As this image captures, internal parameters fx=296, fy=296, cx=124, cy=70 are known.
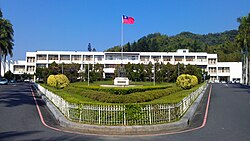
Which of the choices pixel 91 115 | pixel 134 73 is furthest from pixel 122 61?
pixel 91 115

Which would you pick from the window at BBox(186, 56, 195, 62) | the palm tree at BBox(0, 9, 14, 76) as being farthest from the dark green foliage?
the window at BBox(186, 56, 195, 62)

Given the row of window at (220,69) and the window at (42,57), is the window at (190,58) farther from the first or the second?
the window at (42,57)

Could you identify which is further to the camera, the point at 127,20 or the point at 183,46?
the point at 183,46

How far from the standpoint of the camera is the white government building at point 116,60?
86.6 meters

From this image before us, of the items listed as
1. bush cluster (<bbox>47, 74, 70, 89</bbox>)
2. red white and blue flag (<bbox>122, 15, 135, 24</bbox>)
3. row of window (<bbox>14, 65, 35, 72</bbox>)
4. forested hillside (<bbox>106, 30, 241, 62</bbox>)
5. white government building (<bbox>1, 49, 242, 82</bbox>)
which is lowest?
bush cluster (<bbox>47, 74, 70, 89</bbox>)

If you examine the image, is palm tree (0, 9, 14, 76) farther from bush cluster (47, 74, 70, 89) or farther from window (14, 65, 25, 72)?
bush cluster (47, 74, 70, 89)

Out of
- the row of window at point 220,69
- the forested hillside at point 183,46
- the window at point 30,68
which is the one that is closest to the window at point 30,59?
the window at point 30,68

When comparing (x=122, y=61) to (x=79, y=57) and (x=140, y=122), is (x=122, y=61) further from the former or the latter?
(x=140, y=122)

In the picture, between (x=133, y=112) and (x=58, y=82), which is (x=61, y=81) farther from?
→ (x=133, y=112)

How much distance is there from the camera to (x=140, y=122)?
11719mm

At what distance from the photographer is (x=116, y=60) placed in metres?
85.9

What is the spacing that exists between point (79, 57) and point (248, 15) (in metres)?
48.9

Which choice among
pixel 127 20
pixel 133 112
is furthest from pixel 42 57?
pixel 133 112

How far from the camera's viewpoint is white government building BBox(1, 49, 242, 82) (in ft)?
284
